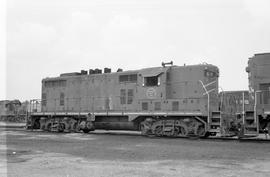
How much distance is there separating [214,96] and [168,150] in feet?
21.5

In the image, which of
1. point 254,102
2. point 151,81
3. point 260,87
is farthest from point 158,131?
point 260,87

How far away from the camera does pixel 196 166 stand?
7.98m

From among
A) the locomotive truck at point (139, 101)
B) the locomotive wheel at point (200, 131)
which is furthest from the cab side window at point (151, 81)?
the locomotive wheel at point (200, 131)

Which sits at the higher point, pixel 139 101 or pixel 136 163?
pixel 139 101

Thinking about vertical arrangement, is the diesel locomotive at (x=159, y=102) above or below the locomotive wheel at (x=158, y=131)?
above

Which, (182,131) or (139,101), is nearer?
(182,131)

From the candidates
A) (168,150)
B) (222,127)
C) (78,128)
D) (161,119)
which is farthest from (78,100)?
(168,150)

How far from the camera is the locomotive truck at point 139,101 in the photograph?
53.8 feet

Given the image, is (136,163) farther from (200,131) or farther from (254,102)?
(200,131)

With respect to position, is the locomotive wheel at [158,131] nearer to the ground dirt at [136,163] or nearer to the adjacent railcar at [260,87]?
the adjacent railcar at [260,87]

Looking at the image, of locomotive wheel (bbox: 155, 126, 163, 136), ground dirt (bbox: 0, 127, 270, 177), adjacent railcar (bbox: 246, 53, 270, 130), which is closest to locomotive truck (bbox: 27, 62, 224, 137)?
locomotive wheel (bbox: 155, 126, 163, 136)

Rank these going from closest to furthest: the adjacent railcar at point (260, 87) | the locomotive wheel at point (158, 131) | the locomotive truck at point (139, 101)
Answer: the adjacent railcar at point (260, 87) < the locomotive truck at point (139, 101) < the locomotive wheel at point (158, 131)

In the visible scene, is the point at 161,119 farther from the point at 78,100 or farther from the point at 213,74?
the point at 78,100

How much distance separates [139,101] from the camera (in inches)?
719
